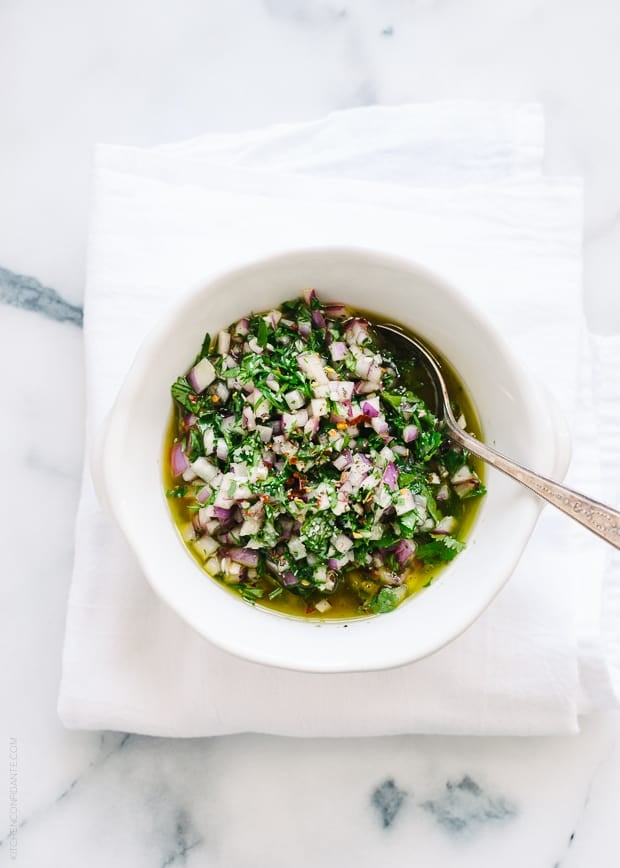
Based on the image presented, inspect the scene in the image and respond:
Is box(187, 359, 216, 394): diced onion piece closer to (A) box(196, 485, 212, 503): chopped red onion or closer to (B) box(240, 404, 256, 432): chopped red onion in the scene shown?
(B) box(240, 404, 256, 432): chopped red onion

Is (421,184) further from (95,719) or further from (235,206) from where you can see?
(95,719)

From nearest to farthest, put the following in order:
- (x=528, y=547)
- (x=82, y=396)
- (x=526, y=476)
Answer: (x=526, y=476), (x=528, y=547), (x=82, y=396)

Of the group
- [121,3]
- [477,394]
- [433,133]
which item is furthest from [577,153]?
[121,3]

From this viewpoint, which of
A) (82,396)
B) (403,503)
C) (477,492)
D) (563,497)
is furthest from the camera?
(82,396)

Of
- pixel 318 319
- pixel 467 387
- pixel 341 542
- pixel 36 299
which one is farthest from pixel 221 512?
pixel 36 299

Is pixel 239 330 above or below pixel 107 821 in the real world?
above

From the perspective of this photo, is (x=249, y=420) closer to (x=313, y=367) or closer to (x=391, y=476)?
(x=313, y=367)

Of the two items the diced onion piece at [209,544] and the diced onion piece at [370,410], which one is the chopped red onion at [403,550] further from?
the diced onion piece at [209,544]
